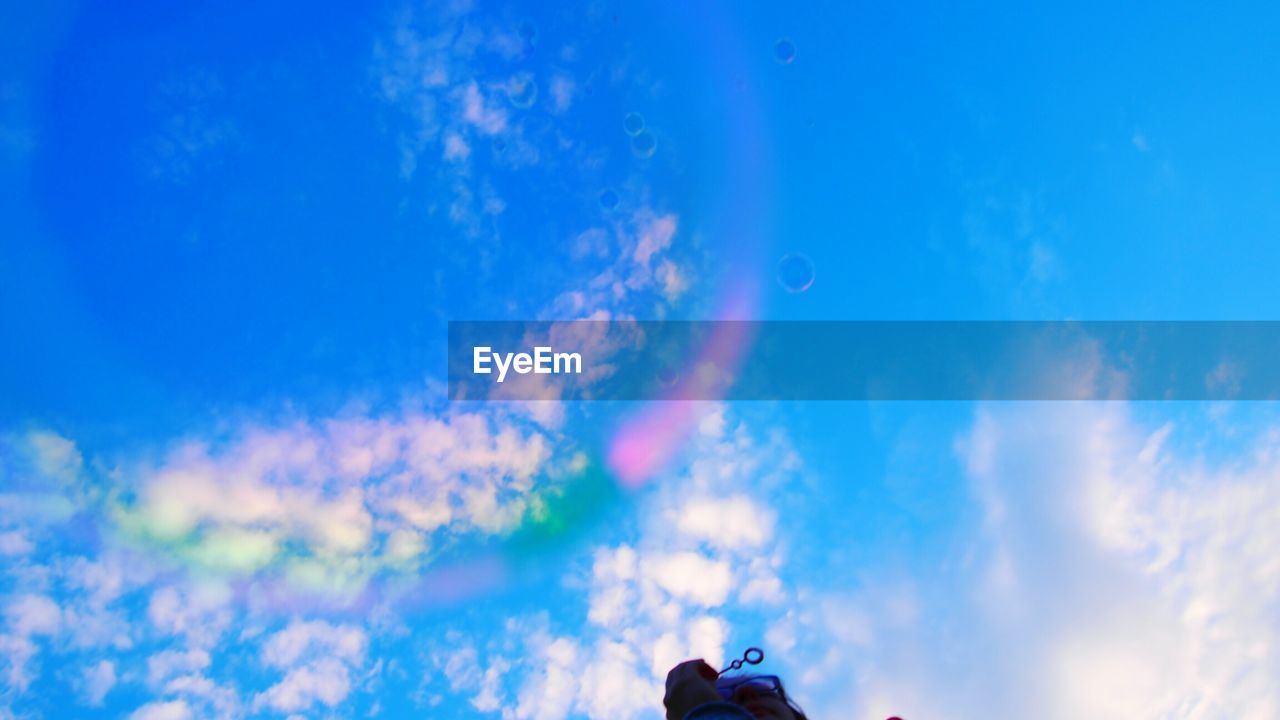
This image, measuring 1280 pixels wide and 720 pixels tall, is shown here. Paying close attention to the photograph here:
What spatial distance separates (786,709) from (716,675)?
19.8 inches

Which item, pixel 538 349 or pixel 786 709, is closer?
pixel 786 709

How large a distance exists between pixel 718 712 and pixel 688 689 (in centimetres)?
54

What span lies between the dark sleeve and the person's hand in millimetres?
310

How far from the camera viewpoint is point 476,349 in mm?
15891

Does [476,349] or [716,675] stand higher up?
[476,349]

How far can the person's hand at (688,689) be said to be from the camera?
432 centimetres

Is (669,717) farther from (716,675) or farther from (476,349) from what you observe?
(476,349)

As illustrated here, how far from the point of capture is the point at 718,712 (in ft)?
12.7

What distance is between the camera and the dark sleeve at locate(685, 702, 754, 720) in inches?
151

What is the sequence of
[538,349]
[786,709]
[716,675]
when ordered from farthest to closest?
[538,349]
[716,675]
[786,709]

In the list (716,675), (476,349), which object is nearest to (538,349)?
(476,349)

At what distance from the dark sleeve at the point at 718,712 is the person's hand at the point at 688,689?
310 mm

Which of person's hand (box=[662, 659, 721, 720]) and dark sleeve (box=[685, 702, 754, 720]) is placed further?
person's hand (box=[662, 659, 721, 720])

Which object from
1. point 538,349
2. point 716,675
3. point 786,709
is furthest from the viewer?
point 538,349
